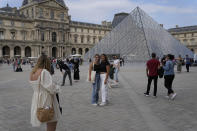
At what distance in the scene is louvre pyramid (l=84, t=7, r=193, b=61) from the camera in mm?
28200

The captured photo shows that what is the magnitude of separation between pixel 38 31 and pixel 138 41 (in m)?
34.8

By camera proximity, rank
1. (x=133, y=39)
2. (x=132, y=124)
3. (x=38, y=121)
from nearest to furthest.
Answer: (x=38, y=121), (x=132, y=124), (x=133, y=39)

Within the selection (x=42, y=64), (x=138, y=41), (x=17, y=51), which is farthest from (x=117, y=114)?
(x=17, y=51)

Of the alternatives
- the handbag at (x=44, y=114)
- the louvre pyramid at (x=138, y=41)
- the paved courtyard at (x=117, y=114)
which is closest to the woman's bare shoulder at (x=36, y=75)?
the handbag at (x=44, y=114)

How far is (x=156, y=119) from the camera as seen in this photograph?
5137 millimetres

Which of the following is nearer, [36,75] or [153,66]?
[36,75]

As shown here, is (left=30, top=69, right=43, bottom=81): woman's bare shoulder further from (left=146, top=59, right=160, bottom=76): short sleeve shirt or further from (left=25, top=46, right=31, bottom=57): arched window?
(left=25, top=46, right=31, bottom=57): arched window

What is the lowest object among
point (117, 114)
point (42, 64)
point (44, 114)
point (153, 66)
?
point (117, 114)

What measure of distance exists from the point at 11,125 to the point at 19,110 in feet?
4.16

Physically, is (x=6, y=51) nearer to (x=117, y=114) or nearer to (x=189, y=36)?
(x=117, y=114)

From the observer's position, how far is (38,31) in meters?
57.7

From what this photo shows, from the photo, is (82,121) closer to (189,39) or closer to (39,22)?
(39,22)

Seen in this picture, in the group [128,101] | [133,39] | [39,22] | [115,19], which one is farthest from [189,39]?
[128,101]

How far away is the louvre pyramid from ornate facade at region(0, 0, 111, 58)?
27763 millimetres
